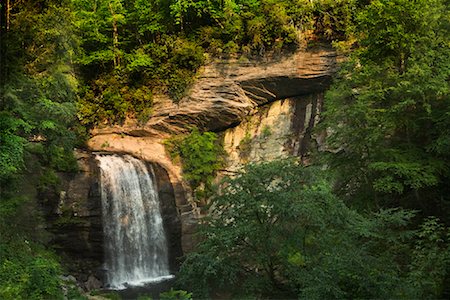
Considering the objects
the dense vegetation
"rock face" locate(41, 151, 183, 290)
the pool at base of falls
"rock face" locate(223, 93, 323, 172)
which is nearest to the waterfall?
the pool at base of falls

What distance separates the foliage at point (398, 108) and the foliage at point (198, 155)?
7.86 metres

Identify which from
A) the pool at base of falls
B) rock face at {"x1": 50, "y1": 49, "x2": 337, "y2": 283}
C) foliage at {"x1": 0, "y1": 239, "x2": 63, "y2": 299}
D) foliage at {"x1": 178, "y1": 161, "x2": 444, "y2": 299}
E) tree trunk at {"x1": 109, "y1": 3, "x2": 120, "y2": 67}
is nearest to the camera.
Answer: foliage at {"x1": 0, "y1": 239, "x2": 63, "y2": 299}

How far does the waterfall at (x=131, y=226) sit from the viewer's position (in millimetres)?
16031

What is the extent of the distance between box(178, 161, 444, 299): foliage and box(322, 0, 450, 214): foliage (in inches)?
106

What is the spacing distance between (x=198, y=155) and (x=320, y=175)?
34.6 ft

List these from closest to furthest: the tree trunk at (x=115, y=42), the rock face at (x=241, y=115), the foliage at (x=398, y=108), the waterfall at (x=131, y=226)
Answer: the foliage at (x=398, y=108) → the waterfall at (x=131, y=226) → the rock face at (x=241, y=115) → the tree trunk at (x=115, y=42)

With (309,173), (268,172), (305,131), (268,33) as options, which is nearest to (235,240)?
(268,172)

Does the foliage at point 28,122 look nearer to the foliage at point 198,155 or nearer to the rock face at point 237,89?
the foliage at point 198,155

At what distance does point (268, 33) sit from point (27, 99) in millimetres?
12390

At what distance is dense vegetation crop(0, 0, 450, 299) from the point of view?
8688mm

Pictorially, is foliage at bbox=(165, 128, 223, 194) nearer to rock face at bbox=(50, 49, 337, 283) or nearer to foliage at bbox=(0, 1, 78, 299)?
rock face at bbox=(50, 49, 337, 283)

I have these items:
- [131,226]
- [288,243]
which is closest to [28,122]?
[131,226]

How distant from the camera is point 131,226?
1684 cm

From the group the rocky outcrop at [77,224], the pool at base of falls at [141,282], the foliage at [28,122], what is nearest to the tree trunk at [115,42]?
the foliage at [28,122]
